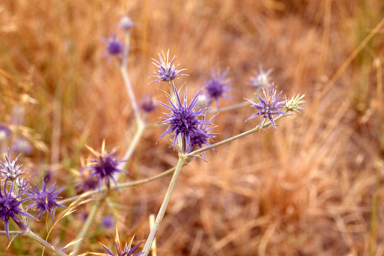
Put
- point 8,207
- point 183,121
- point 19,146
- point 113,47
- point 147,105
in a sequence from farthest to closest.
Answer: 1. point 19,146
2. point 113,47
3. point 147,105
4. point 183,121
5. point 8,207

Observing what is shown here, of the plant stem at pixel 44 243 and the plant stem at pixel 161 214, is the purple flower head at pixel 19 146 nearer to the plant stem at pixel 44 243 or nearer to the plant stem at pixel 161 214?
the plant stem at pixel 44 243

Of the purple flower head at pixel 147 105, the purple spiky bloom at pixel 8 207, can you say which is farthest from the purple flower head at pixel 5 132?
the purple spiky bloom at pixel 8 207

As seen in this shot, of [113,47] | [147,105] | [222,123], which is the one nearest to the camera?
[147,105]

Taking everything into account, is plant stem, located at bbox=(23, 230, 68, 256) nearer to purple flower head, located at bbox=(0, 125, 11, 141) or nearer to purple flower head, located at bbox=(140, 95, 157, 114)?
purple flower head, located at bbox=(140, 95, 157, 114)

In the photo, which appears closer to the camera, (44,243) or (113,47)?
(44,243)

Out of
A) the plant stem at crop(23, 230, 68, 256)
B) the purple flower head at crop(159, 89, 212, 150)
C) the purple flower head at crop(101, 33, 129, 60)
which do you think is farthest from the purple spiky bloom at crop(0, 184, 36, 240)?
the purple flower head at crop(101, 33, 129, 60)

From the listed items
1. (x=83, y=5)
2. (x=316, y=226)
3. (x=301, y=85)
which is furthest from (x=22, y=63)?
(x=316, y=226)

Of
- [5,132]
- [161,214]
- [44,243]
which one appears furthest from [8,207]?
[5,132]

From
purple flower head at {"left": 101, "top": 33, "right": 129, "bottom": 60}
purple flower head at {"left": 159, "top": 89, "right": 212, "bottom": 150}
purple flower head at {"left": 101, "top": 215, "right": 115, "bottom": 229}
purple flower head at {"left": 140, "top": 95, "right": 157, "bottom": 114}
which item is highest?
purple flower head at {"left": 101, "top": 33, "right": 129, "bottom": 60}

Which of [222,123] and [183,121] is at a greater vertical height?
[222,123]

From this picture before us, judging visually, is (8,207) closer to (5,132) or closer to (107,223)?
(107,223)
